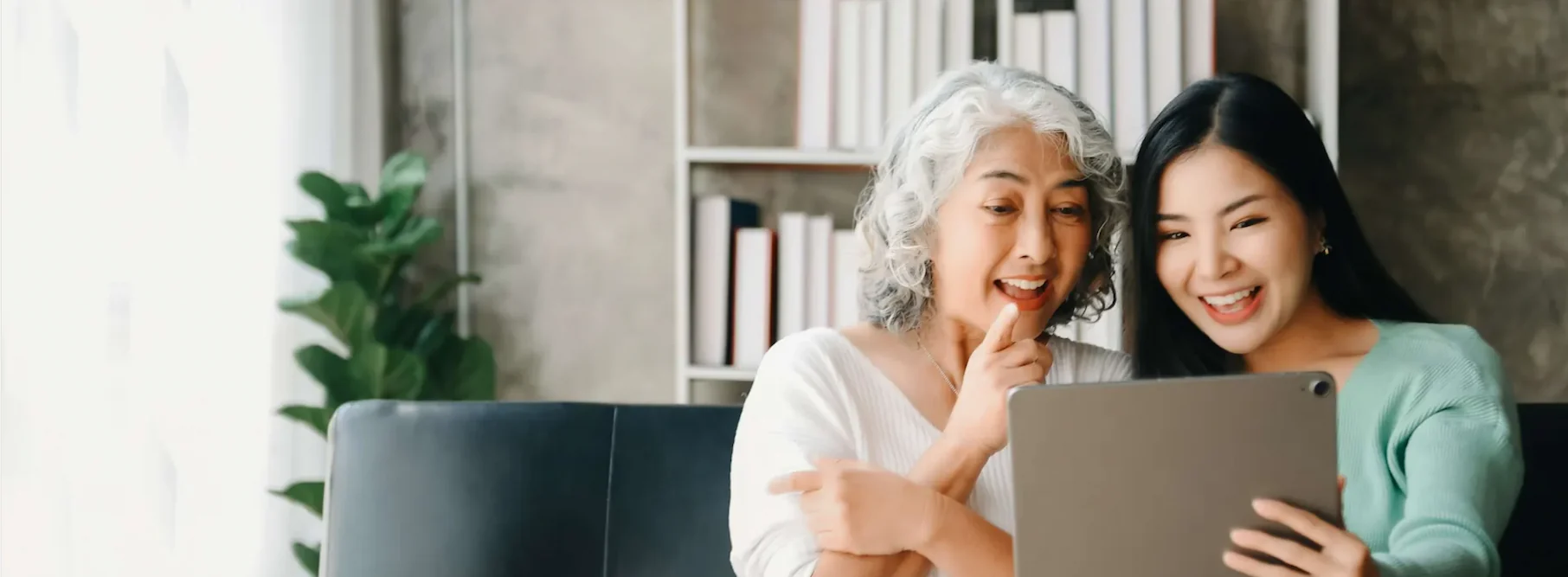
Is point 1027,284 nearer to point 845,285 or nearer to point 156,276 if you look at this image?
point 845,285

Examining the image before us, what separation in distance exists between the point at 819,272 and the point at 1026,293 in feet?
2.78

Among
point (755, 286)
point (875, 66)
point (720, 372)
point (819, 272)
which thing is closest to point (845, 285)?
point (819, 272)

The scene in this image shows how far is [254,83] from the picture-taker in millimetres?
1899

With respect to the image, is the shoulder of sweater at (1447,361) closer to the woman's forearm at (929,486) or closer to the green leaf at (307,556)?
the woman's forearm at (929,486)

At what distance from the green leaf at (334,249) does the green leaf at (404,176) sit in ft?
0.31

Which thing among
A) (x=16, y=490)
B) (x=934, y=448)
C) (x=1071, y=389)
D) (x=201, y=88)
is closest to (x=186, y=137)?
(x=201, y=88)

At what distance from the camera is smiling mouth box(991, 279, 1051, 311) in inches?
44.2

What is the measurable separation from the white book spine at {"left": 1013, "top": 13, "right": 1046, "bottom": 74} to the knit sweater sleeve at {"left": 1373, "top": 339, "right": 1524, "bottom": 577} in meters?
0.92

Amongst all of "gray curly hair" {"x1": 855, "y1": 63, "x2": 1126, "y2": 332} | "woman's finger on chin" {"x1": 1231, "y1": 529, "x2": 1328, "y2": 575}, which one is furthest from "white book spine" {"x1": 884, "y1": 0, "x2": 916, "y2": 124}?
"woman's finger on chin" {"x1": 1231, "y1": 529, "x2": 1328, "y2": 575}

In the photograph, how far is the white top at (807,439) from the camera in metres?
1.10

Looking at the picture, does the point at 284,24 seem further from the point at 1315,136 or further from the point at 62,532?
the point at 1315,136

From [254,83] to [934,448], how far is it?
1.42 meters

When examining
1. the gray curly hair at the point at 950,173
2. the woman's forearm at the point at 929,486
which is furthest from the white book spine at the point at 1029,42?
the woman's forearm at the point at 929,486

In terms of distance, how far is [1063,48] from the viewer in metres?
1.84
